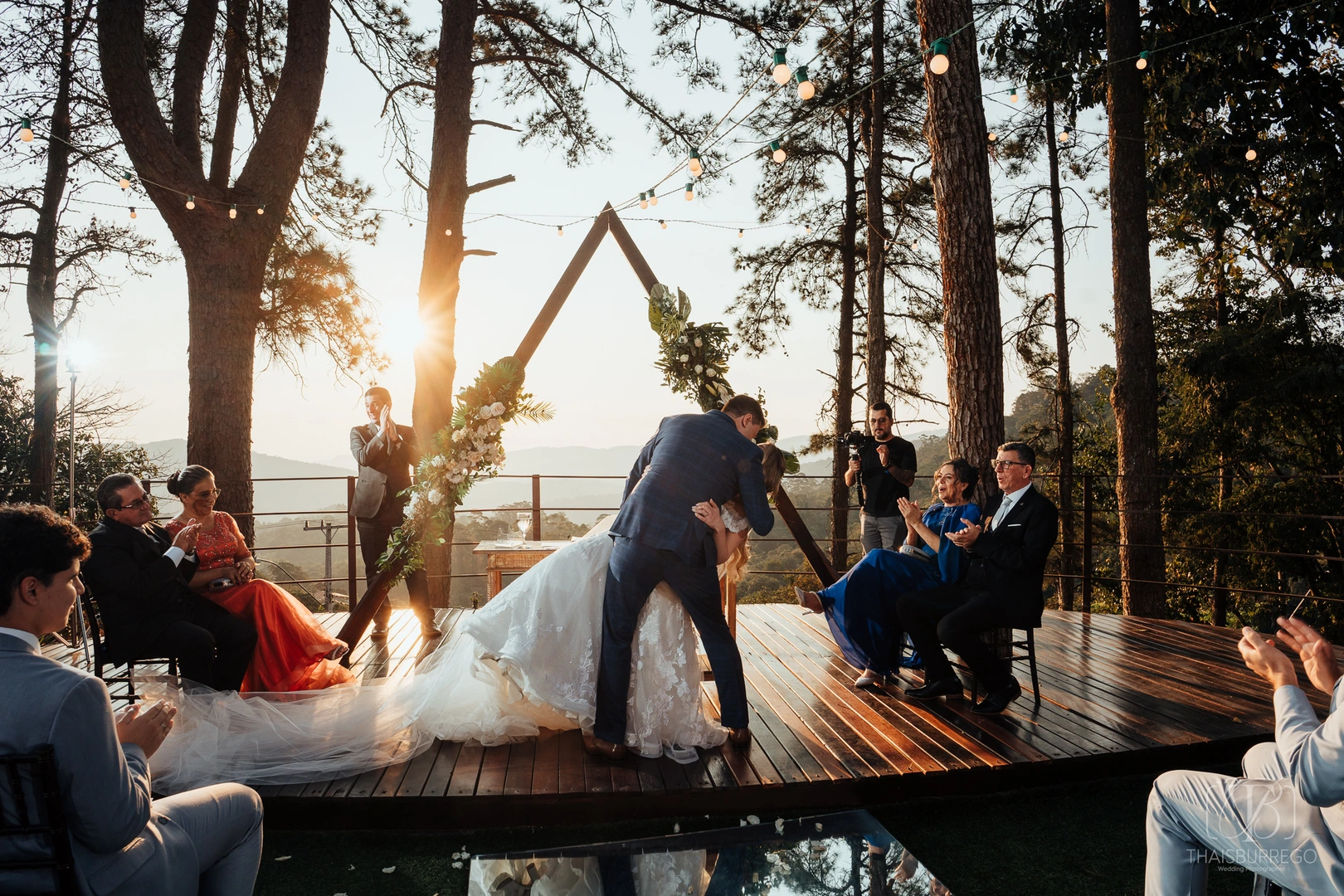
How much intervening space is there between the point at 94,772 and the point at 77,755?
4 cm

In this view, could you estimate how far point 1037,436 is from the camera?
Answer: 14766 mm

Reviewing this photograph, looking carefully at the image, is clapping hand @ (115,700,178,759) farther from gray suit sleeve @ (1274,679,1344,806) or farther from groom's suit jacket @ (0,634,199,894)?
gray suit sleeve @ (1274,679,1344,806)

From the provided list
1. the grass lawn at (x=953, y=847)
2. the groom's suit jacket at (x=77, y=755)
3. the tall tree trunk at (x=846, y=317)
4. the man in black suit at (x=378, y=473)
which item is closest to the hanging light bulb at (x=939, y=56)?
the grass lawn at (x=953, y=847)

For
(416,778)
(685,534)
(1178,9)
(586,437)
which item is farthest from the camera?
(586,437)

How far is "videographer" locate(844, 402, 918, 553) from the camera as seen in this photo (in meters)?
5.91

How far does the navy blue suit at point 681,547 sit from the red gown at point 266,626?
152 cm

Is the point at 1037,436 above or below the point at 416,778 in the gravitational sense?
above

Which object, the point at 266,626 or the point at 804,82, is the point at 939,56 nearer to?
the point at 804,82

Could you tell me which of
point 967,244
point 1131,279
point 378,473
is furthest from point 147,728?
point 1131,279

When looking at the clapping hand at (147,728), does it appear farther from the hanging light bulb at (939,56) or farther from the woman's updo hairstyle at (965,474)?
the hanging light bulb at (939,56)

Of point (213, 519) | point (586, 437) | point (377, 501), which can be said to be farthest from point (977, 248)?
point (586, 437)

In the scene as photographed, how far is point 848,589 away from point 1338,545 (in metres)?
11.4

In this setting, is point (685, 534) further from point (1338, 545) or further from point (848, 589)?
point (1338, 545)

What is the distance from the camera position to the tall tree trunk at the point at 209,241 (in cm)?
569
